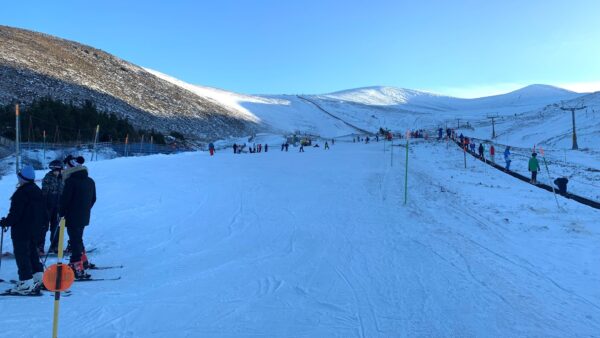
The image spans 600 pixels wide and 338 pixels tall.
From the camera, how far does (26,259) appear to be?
679 centimetres

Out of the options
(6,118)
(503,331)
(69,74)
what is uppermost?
(69,74)

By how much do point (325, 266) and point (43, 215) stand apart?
4444 millimetres

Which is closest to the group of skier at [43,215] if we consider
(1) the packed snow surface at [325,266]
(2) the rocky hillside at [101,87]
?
(1) the packed snow surface at [325,266]

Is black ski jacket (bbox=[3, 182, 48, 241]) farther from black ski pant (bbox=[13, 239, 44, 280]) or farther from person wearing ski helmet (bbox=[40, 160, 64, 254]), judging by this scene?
person wearing ski helmet (bbox=[40, 160, 64, 254])

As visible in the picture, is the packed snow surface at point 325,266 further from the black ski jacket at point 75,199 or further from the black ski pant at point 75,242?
the black ski jacket at point 75,199

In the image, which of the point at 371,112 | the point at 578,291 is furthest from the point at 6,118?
the point at 371,112

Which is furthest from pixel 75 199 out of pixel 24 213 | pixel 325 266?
pixel 325 266

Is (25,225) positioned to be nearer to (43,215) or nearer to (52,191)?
(43,215)

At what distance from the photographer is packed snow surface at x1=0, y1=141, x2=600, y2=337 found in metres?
5.87

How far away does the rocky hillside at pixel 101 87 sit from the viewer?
5869 cm

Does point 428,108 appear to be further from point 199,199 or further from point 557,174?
point 199,199

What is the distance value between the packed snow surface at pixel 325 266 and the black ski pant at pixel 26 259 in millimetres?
463

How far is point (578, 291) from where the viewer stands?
7422 millimetres

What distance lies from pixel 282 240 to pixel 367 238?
5.98 ft
